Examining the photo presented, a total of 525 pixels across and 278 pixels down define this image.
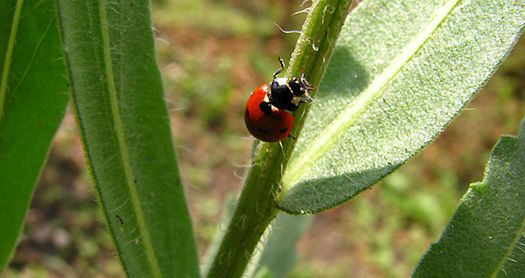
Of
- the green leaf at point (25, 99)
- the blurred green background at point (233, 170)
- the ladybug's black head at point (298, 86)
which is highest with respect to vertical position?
the ladybug's black head at point (298, 86)

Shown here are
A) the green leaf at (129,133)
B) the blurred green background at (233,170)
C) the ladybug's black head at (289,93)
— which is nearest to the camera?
the green leaf at (129,133)

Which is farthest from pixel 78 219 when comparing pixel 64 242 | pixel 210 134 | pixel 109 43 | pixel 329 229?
pixel 109 43

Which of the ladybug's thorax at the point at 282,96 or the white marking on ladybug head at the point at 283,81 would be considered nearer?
the white marking on ladybug head at the point at 283,81

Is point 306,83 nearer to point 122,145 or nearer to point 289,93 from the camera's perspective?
point 289,93

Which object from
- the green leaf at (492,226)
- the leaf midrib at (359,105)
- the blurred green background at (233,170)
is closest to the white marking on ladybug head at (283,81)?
the leaf midrib at (359,105)

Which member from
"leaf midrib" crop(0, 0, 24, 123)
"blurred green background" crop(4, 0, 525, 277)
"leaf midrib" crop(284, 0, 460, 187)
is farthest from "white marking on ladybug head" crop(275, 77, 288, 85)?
"blurred green background" crop(4, 0, 525, 277)

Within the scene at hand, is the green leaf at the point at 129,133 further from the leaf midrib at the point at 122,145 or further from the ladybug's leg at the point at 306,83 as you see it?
the ladybug's leg at the point at 306,83
